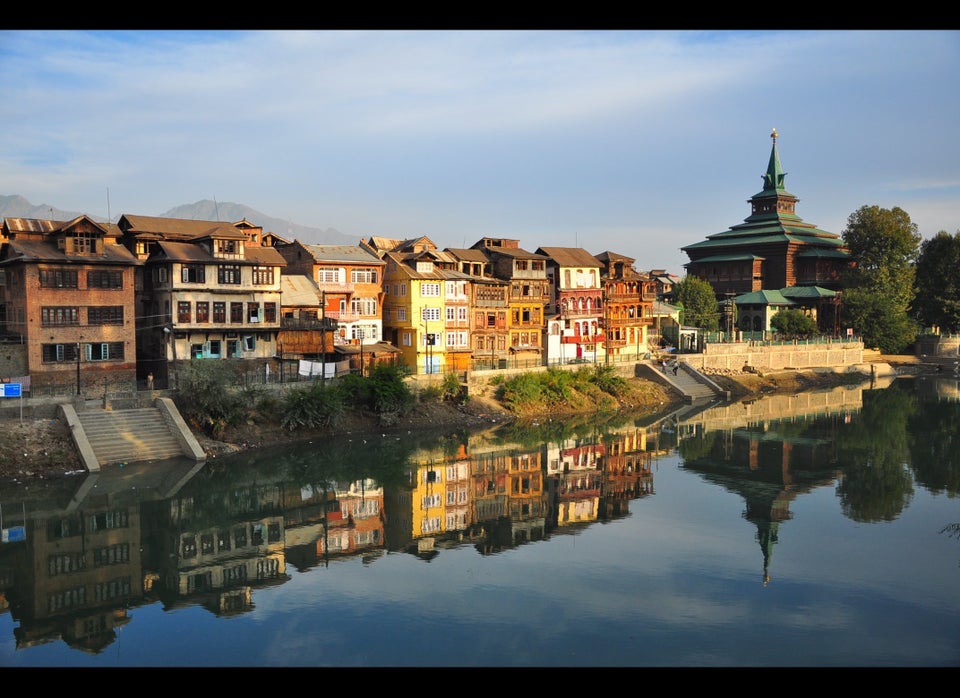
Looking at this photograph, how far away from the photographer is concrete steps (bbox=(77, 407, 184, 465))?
37.9 metres

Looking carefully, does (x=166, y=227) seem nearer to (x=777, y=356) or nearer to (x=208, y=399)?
(x=208, y=399)

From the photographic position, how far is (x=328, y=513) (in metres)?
32.8

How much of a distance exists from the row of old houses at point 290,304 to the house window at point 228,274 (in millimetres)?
84

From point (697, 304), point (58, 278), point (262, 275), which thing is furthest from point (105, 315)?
point (697, 304)

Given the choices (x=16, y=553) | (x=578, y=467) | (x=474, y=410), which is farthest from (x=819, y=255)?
(x=16, y=553)

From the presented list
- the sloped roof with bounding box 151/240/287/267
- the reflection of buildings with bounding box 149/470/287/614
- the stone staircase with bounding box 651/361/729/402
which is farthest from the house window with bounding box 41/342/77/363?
the stone staircase with bounding box 651/361/729/402

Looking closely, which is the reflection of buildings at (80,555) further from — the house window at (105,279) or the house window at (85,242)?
the house window at (85,242)

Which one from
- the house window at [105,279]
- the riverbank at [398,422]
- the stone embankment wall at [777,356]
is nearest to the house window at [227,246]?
the house window at [105,279]

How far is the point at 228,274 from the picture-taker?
48.4 metres

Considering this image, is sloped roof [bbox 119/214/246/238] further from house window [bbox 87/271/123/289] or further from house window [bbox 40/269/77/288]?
house window [bbox 40/269/77/288]

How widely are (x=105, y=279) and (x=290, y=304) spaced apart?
11.8 m

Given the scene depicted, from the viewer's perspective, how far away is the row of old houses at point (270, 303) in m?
→ 42.6

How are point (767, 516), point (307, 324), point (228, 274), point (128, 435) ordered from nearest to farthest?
1. point (767, 516)
2. point (128, 435)
3. point (228, 274)
4. point (307, 324)

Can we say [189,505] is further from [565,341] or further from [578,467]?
[565,341]
